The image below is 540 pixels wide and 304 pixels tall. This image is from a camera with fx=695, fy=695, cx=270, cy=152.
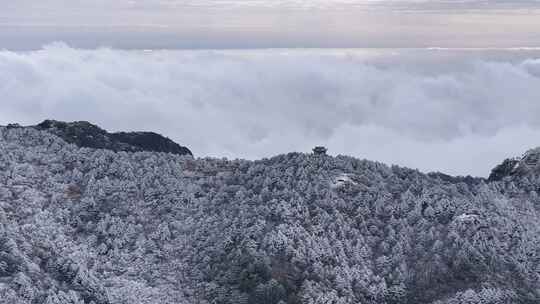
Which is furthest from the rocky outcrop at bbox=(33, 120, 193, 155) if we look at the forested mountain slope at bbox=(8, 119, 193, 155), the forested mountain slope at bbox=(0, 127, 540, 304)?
the forested mountain slope at bbox=(0, 127, 540, 304)

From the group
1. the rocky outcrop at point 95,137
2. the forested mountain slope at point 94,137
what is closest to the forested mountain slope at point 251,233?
the forested mountain slope at point 94,137

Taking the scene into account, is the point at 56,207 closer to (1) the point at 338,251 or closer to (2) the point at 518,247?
(1) the point at 338,251

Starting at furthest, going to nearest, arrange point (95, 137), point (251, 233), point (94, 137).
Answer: point (95, 137)
point (94, 137)
point (251, 233)

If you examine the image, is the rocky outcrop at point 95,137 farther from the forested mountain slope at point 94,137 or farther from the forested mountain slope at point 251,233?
the forested mountain slope at point 251,233

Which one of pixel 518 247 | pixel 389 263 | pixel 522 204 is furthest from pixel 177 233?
pixel 522 204

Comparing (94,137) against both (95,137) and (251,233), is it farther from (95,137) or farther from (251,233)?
(251,233)

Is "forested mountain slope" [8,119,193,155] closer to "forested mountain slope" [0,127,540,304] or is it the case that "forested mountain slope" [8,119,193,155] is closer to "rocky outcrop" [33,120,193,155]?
"rocky outcrop" [33,120,193,155]

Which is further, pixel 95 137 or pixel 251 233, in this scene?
pixel 95 137

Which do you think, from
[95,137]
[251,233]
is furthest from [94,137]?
[251,233]
